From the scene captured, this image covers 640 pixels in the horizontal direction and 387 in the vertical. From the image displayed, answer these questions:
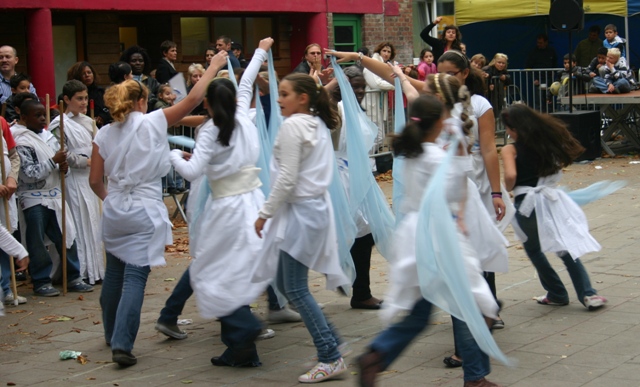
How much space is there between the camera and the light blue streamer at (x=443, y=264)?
4.82m

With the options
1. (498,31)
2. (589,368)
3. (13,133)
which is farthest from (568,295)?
(498,31)

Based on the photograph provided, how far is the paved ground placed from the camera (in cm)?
555

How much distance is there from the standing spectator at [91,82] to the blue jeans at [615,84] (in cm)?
885

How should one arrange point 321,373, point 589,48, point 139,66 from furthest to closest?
point 589,48, point 139,66, point 321,373

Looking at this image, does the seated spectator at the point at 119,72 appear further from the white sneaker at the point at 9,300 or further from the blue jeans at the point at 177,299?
the blue jeans at the point at 177,299

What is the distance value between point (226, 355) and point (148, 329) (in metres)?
1.26

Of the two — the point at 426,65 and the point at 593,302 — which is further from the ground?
the point at 426,65

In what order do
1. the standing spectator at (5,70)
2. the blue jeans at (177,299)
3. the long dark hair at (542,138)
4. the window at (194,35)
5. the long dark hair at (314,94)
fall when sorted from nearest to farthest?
1. the long dark hair at (314,94)
2. the blue jeans at (177,299)
3. the long dark hair at (542,138)
4. the standing spectator at (5,70)
5. the window at (194,35)

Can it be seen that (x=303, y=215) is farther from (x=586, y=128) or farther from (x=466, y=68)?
(x=586, y=128)

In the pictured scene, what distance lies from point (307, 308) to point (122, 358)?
1.24 meters

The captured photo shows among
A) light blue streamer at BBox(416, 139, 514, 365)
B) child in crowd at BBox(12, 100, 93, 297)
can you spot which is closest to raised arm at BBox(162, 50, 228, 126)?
light blue streamer at BBox(416, 139, 514, 365)

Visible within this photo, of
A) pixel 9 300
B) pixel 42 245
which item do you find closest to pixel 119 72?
pixel 42 245

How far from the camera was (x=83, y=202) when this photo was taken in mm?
8492

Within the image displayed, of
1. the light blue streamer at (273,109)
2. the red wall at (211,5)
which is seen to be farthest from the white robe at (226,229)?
the red wall at (211,5)
